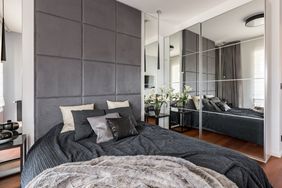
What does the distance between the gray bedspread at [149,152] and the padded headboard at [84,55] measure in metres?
0.53

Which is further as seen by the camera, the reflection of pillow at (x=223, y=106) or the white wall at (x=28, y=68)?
the reflection of pillow at (x=223, y=106)

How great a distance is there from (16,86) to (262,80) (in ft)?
11.9

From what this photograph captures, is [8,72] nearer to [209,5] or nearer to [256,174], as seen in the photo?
[256,174]

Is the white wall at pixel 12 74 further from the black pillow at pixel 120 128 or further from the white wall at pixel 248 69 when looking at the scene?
the white wall at pixel 248 69

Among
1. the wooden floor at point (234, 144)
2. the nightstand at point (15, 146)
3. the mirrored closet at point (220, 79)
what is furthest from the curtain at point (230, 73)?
the nightstand at point (15, 146)

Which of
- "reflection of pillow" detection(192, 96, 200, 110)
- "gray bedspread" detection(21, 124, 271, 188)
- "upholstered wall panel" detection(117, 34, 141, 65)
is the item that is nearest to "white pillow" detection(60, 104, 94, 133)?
"gray bedspread" detection(21, 124, 271, 188)

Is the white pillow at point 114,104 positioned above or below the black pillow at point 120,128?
above

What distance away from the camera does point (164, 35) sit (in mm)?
4438

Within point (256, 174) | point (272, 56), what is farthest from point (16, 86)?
point (272, 56)

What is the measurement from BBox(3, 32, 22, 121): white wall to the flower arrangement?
2.35 m

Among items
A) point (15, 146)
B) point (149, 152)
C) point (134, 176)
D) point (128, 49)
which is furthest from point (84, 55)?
point (134, 176)

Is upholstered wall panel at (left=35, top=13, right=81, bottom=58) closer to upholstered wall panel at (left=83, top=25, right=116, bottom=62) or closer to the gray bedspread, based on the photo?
upholstered wall panel at (left=83, top=25, right=116, bottom=62)

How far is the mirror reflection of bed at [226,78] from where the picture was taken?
2795 millimetres

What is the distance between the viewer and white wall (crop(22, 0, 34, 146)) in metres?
2.19
